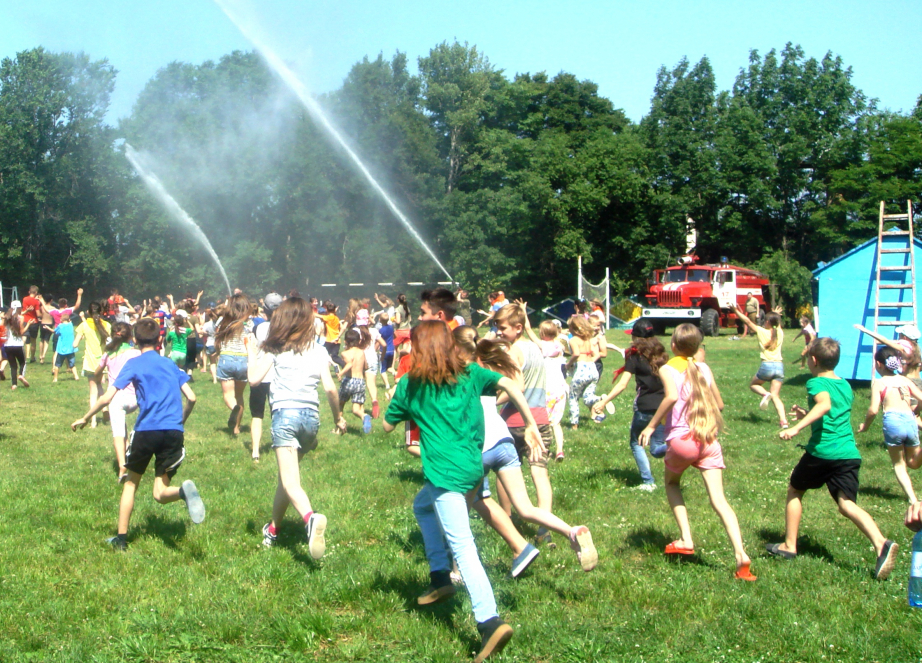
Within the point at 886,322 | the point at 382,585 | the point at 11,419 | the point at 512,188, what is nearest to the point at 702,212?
the point at 512,188

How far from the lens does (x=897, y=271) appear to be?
17.1 meters

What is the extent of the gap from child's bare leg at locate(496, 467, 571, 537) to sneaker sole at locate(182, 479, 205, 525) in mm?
2094

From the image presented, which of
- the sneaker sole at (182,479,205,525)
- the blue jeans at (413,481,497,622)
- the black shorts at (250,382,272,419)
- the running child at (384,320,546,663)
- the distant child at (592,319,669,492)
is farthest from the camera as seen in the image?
the black shorts at (250,382,272,419)

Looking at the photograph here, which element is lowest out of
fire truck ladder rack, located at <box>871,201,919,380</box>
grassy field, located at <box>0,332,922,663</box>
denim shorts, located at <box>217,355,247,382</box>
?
grassy field, located at <box>0,332,922,663</box>

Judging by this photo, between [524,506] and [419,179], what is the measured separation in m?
45.3

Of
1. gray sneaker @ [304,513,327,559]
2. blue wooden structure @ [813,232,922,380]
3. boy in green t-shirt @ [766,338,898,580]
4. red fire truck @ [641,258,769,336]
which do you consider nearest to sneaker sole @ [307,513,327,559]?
gray sneaker @ [304,513,327,559]

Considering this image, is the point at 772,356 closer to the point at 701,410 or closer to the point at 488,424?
the point at 701,410

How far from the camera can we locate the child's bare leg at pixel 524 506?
5164 mm

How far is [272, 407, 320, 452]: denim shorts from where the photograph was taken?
615 centimetres

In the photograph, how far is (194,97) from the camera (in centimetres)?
5291

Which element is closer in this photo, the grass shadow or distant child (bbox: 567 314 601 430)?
the grass shadow

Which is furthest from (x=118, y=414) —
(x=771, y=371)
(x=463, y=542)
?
(x=771, y=371)

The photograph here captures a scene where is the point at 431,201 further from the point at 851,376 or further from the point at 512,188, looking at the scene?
the point at 851,376

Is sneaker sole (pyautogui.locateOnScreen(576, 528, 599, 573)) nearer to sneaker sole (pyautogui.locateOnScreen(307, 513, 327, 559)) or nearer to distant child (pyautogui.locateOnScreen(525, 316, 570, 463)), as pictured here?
sneaker sole (pyautogui.locateOnScreen(307, 513, 327, 559))
